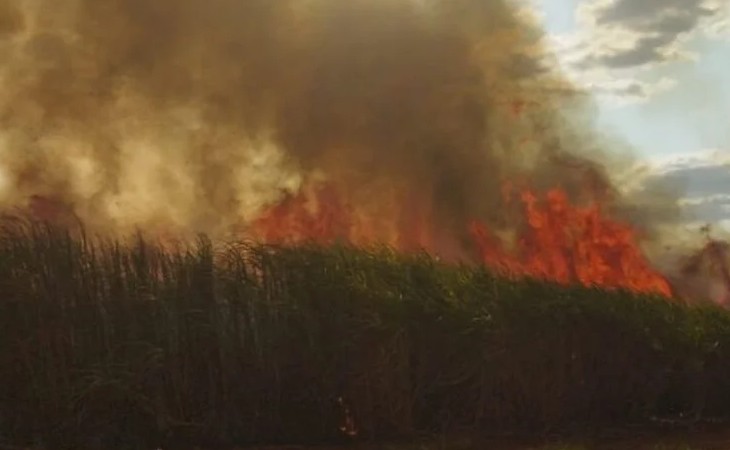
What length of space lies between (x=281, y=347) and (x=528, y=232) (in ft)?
46.3

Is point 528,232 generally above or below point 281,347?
above

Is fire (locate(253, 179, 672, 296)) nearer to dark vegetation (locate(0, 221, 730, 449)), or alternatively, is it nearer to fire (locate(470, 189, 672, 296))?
fire (locate(470, 189, 672, 296))

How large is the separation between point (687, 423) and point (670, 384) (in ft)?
1.91

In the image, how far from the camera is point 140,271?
10125 mm

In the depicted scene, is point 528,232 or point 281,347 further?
Result: point 528,232

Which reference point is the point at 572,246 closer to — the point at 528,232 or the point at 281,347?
the point at 528,232

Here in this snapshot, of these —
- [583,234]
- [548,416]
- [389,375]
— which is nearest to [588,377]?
[548,416]

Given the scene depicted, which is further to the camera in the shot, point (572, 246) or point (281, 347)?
point (572, 246)

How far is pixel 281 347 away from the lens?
10305mm

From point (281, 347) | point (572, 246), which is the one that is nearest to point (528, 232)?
point (572, 246)

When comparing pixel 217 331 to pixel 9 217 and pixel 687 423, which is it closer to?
pixel 9 217

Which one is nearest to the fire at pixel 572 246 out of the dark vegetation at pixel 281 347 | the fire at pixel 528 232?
the fire at pixel 528 232

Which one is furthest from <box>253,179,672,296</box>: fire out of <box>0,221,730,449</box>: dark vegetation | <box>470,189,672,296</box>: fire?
<box>0,221,730,449</box>: dark vegetation

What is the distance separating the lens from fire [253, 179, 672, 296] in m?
22.0
